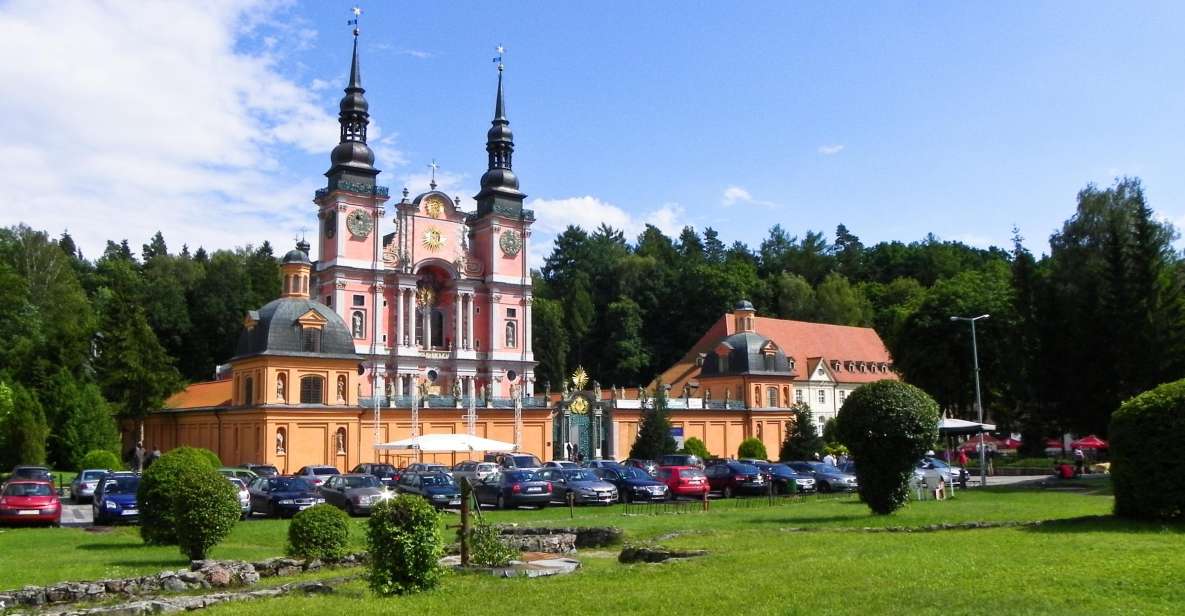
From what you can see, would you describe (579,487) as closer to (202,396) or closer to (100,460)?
(100,460)

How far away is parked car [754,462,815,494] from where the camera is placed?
37.0 meters

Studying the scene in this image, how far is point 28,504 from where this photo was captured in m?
28.2

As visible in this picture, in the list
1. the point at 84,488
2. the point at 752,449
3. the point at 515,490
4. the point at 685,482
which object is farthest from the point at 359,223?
the point at 515,490

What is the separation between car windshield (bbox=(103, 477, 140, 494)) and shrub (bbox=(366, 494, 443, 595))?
18.2 meters

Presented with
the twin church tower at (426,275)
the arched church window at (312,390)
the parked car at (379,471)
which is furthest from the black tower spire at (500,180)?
the parked car at (379,471)

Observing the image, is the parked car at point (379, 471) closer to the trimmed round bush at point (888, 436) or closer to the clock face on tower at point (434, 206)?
the trimmed round bush at point (888, 436)

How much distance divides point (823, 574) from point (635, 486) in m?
22.4

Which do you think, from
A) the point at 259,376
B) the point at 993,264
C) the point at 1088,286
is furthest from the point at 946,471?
the point at 993,264

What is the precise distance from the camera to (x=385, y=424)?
53.3 metres

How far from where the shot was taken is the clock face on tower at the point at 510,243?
7794 centimetres

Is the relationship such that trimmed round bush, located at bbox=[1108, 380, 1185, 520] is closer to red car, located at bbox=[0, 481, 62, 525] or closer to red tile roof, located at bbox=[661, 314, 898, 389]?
red car, located at bbox=[0, 481, 62, 525]

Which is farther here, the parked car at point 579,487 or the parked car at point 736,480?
the parked car at point 736,480

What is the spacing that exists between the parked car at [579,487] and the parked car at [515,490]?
0.42 metres

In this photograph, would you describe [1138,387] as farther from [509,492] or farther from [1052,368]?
[509,492]
